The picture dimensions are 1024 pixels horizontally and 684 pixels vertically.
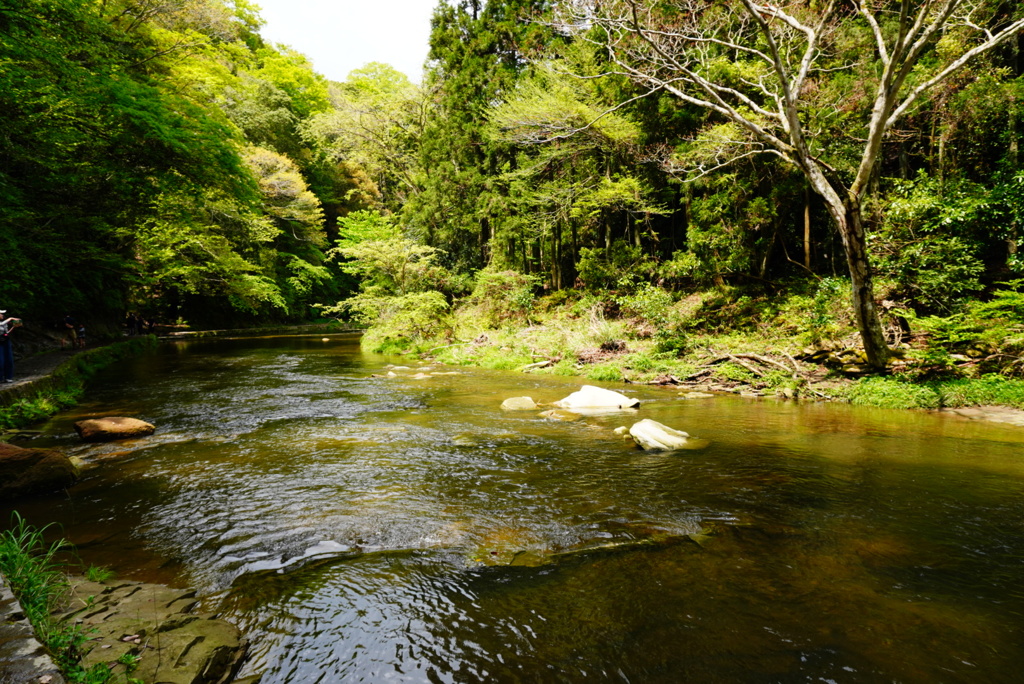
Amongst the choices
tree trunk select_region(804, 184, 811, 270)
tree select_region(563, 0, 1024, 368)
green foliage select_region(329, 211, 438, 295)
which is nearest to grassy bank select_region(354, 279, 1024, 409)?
tree select_region(563, 0, 1024, 368)

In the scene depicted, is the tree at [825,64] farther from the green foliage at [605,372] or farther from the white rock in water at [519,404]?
the white rock in water at [519,404]

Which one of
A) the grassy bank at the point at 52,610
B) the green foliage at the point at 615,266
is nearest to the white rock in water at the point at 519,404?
the grassy bank at the point at 52,610

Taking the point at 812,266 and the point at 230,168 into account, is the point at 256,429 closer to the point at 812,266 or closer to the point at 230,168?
the point at 230,168

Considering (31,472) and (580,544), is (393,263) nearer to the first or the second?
(31,472)

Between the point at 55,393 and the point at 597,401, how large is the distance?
1060 cm

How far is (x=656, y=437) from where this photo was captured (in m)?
6.02

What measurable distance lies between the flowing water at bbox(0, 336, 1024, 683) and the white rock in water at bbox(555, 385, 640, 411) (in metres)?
1.39

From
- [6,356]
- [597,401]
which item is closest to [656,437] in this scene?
[597,401]

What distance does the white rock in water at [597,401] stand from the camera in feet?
27.7

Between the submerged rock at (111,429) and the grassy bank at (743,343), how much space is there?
892 cm

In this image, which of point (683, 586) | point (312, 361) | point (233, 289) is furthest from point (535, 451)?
point (233, 289)

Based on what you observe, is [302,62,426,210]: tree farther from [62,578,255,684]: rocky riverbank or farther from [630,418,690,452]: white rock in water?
[62,578,255,684]: rocky riverbank

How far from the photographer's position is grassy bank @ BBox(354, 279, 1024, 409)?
26.2ft

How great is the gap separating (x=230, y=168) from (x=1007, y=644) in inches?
736
